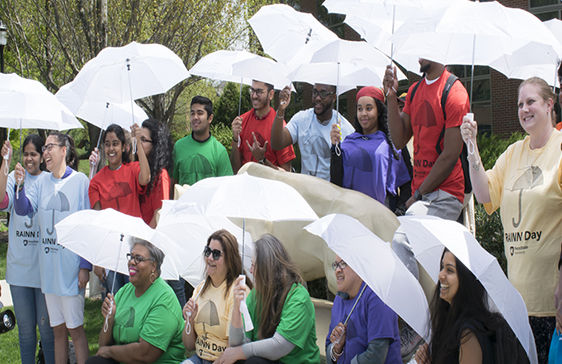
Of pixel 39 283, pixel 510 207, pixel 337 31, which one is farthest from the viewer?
pixel 337 31

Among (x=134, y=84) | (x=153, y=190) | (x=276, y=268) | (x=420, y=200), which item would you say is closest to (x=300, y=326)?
(x=276, y=268)

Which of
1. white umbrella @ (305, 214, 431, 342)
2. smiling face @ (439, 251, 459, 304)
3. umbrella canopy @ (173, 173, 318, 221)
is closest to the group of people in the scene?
smiling face @ (439, 251, 459, 304)

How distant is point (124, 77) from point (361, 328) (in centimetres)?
332

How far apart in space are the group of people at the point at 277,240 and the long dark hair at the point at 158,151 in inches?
0.5

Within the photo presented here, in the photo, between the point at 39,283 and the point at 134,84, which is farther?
the point at 134,84

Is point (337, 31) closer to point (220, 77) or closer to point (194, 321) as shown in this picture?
point (220, 77)

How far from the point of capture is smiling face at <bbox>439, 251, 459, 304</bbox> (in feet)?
10.9

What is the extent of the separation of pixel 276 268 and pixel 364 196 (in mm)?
1416

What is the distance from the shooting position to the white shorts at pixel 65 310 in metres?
5.42

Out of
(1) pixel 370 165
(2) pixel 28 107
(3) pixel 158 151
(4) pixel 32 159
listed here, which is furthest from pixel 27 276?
(1) pixel 370 165

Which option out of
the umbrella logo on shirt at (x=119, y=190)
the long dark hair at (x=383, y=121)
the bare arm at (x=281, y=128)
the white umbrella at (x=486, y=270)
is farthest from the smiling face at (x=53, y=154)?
the white umbrella at (x=486, y=270)

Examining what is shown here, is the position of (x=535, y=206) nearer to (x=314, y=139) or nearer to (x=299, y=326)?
(x=299, y=326)

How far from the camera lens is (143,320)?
15.4 ft

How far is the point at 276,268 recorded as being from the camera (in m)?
4.23
